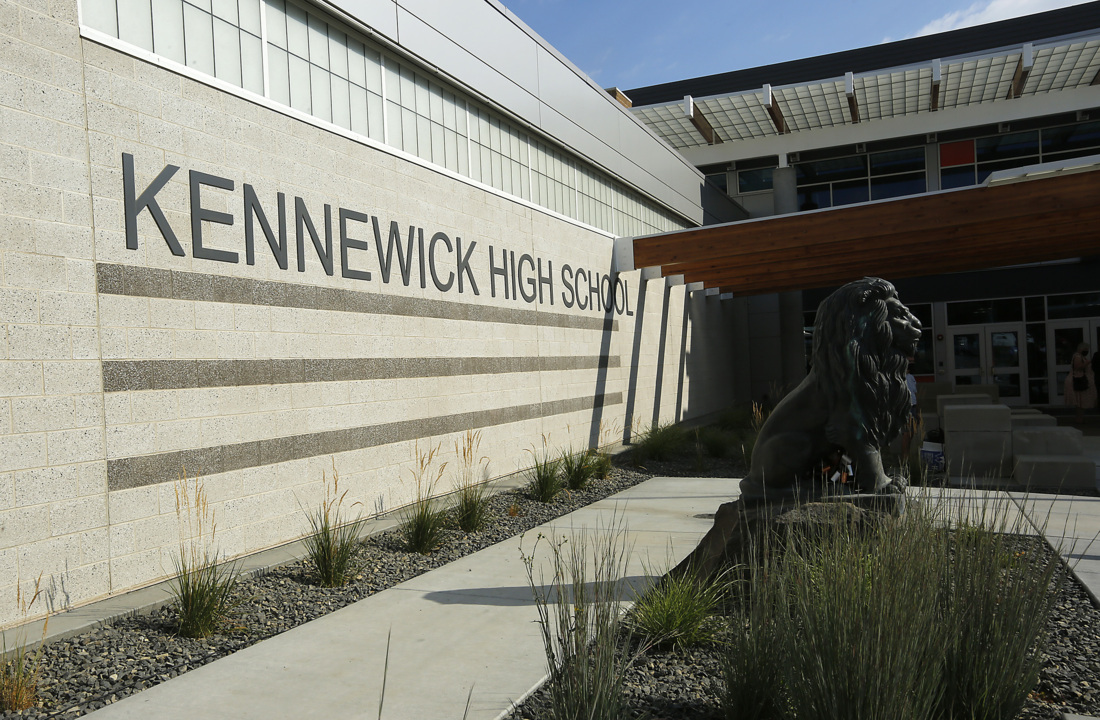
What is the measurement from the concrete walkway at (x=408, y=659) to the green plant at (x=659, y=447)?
5801 mm

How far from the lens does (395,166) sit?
8.79 meters

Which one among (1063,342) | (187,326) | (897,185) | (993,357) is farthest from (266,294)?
(1063,342)

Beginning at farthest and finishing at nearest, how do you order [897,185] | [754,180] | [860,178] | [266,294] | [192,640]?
[754,180], [860,178], [897,185], [266,294], [192,640]

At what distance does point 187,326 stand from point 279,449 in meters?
1.45

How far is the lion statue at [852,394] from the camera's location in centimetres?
462

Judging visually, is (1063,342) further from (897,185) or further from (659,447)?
(659,447)

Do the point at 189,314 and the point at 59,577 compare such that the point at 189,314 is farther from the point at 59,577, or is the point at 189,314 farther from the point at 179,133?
the point at 59,577

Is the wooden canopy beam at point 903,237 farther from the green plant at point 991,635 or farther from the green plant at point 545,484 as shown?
the green plant at point 991,635

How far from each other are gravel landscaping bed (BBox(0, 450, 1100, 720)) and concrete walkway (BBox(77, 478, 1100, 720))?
185 millimetres

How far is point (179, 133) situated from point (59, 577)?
136 inches

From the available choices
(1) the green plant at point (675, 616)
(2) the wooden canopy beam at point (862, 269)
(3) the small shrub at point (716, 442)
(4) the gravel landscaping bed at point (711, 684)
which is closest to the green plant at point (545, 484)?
(3) the small shrub at point (716, 442)

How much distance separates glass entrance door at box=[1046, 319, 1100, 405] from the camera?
21.9 m

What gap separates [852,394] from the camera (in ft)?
→ 15.2

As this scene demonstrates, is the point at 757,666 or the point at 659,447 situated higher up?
the point at 757,666
